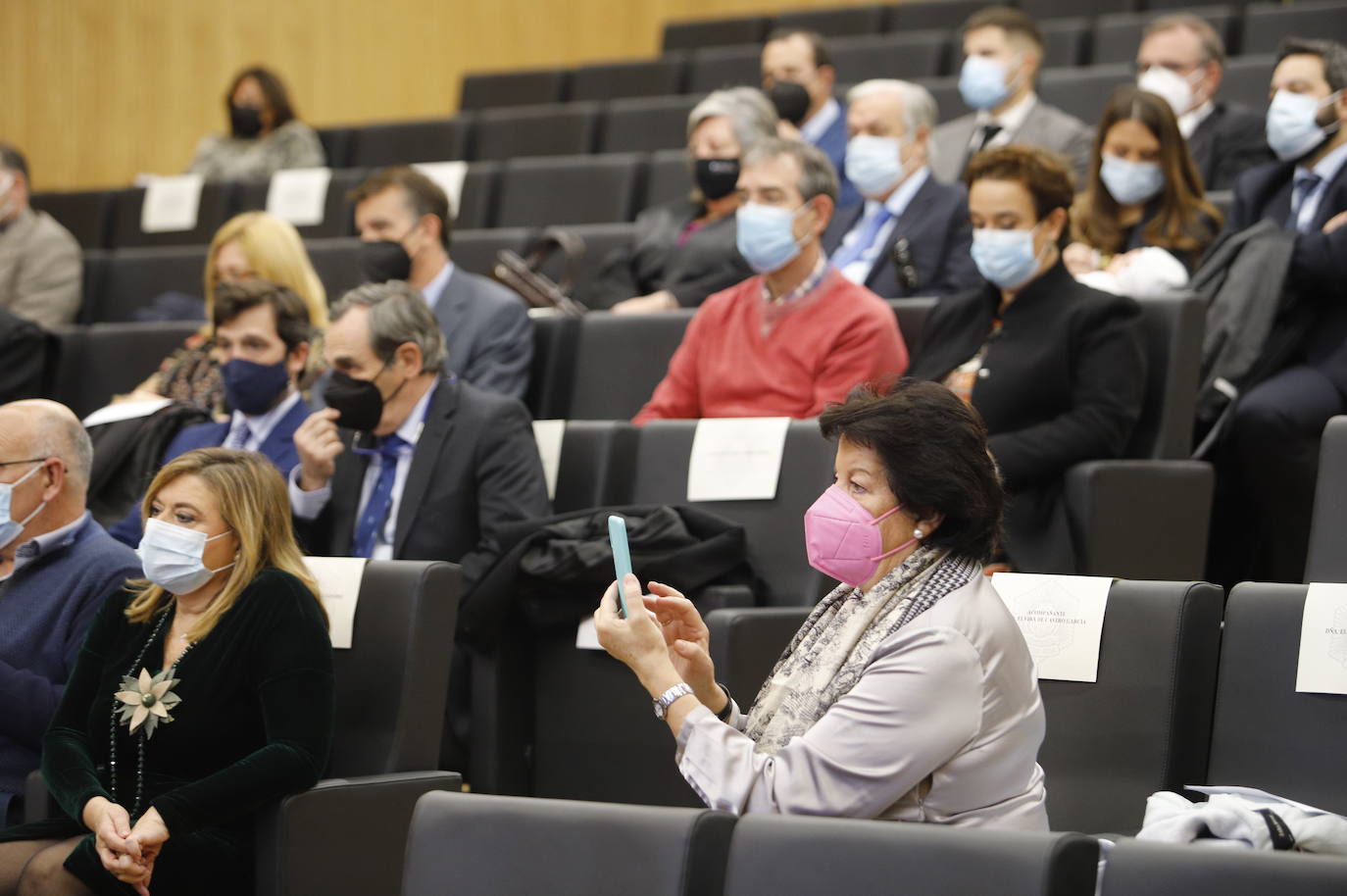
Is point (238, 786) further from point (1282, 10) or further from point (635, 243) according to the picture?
point (1282, 10)

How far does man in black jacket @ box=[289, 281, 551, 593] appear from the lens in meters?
3.26

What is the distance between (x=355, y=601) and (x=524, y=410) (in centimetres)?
82

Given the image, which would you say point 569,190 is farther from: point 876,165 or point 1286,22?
point 1286,22

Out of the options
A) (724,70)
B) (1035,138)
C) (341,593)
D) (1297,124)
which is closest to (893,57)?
(724,70)

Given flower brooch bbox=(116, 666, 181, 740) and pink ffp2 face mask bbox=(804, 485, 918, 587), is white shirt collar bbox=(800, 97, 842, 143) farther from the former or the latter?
pink ffp2 face mask bbox=(804, 485, 918, 587)

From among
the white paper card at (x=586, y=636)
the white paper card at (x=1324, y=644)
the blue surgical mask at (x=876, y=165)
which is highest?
the blue surgical mask at (x=876, y=165)

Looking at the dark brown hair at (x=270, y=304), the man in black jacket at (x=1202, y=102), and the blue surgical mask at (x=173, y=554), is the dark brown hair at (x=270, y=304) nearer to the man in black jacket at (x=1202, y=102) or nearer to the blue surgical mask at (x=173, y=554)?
the blue surgical mask at (x=173, y=554)

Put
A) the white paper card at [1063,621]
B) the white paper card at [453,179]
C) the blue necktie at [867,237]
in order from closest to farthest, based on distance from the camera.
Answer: the white paper card at [1063,621] < the blue necktie at [867,237] < the white paper card at [453,179]

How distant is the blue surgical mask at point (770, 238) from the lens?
3.68 metres

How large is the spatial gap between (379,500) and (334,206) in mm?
2687

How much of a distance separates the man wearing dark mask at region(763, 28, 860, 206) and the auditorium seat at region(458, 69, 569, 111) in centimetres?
195

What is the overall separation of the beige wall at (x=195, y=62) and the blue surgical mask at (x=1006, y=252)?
13.9 feet

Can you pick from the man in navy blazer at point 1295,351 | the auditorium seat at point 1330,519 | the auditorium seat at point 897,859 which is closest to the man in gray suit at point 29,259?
the man in navy blazer at point 1295,351

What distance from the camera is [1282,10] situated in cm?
560
